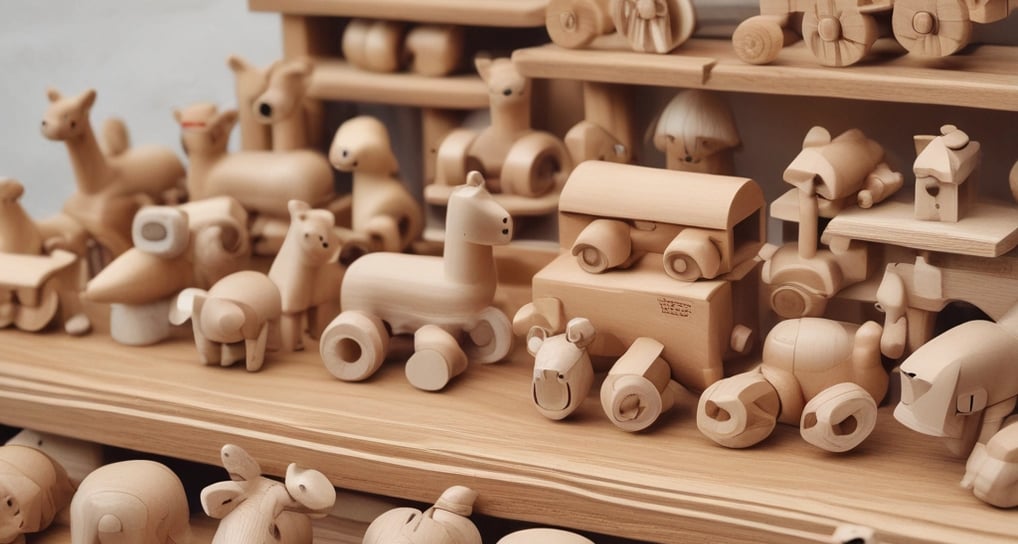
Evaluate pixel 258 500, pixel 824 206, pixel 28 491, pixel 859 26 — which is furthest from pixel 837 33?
pixel 28 491

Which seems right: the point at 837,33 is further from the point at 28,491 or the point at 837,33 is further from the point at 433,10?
the point at 28,491

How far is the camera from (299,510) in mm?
951

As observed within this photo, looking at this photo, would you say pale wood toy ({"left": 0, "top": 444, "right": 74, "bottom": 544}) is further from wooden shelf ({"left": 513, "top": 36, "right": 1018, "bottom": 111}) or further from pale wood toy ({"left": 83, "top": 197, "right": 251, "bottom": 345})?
wooden shelf ({"left": 513, "top": 36, "right": 1018, "bottom": 111})

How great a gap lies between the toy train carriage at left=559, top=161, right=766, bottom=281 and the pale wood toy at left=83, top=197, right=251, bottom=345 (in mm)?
342

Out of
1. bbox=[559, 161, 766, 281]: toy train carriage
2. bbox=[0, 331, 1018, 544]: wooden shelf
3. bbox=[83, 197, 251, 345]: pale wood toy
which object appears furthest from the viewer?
bbox=[83, 197, 251, 345]: pale wood toy

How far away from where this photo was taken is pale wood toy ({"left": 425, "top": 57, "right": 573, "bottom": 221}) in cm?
118

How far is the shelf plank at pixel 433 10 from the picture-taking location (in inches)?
47.1

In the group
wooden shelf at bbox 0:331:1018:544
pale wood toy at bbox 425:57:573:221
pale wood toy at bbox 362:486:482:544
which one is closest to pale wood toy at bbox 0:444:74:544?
wooden shelf at bbox 0:331:1018:544

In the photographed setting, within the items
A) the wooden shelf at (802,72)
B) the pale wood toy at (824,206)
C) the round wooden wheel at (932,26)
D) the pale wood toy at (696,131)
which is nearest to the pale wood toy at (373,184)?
the wooden shelf at (802,72)

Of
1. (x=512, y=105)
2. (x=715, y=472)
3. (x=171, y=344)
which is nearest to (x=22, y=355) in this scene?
(x=171, y=344)

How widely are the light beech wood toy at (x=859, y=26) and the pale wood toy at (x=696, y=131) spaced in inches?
2.3

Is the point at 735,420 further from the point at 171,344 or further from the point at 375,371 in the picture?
the point at 171,344

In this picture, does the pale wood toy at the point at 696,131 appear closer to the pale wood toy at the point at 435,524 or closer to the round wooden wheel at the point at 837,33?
the round wooden wheel at the point at 837,33

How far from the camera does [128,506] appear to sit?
3.14 feet
